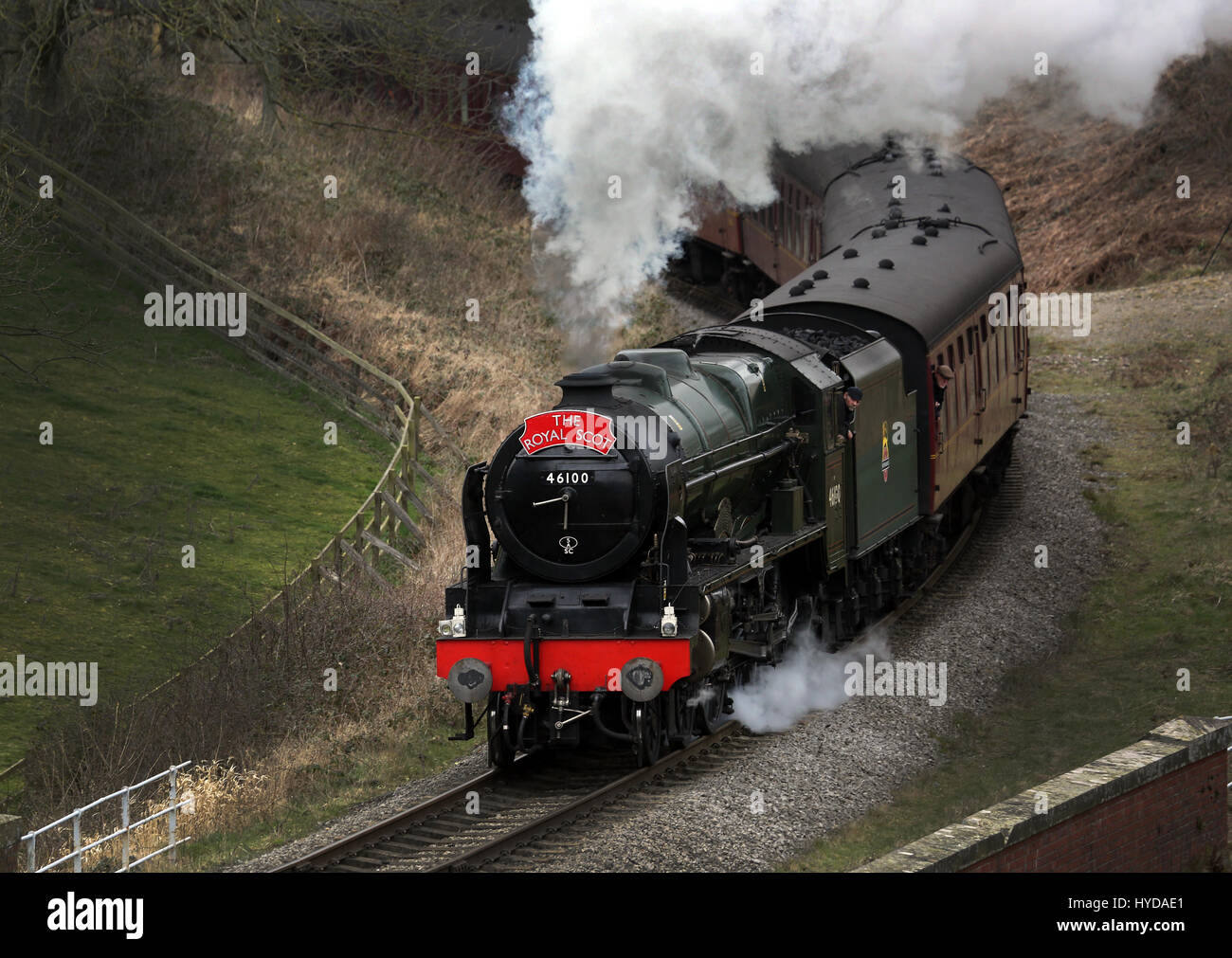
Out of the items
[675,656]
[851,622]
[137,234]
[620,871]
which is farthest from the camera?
[137,234]

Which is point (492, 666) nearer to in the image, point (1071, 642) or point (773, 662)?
point (773, 662)

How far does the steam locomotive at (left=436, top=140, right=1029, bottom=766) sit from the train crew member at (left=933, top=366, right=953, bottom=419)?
63 millimetres

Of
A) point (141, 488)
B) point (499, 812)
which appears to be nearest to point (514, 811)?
point (499, 812)

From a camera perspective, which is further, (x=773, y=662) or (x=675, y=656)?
(x=773, y=662)

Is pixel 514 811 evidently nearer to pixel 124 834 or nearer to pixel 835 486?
pixel 124 834

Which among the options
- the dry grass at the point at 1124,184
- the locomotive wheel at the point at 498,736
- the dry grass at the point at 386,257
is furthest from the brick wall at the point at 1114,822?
the dry grass at the point at 1124,184

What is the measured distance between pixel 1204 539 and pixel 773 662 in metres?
7.41

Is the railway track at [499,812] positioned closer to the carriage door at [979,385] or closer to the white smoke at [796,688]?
the white smoke at [796,688]

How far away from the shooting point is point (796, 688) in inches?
531

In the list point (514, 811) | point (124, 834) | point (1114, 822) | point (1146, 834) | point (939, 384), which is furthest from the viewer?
point (939, 384)

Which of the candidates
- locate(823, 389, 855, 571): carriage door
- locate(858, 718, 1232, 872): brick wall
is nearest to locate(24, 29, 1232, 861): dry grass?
locate(823, 389, 855, 571): carriage door

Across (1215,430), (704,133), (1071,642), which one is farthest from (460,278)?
(1071,642)

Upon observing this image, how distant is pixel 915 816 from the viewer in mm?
11266

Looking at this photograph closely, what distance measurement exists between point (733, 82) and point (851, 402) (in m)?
6.99
